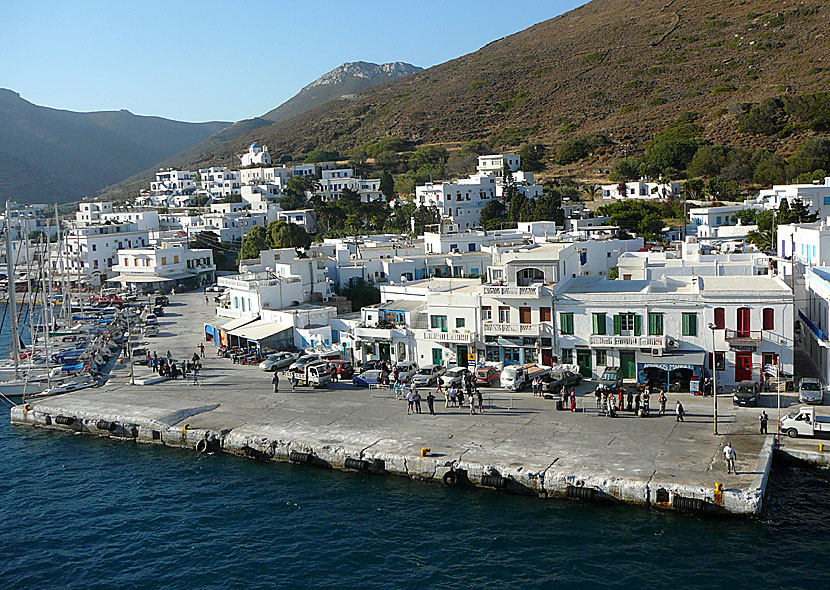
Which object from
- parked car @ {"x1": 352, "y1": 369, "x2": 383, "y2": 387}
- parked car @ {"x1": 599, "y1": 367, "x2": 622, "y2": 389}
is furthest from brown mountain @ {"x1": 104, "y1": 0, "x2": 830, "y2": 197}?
parked car @ {"x1": 352, "y1": 369, "x2": 383, "y2": 387}

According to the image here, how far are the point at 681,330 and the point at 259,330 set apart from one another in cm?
2527

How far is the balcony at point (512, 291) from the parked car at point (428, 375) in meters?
4.46

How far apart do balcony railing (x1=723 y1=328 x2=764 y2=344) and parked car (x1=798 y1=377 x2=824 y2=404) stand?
104 inches

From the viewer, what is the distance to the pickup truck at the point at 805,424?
92.0 ft

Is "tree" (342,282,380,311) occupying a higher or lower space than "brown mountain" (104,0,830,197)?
lower

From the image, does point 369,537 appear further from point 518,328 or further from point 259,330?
point 259,330

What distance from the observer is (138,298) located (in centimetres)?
8081

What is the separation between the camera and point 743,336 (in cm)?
3406

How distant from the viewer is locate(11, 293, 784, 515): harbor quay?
25.6 metres

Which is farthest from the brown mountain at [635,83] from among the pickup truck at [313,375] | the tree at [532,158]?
the pickup truck at [313,375]

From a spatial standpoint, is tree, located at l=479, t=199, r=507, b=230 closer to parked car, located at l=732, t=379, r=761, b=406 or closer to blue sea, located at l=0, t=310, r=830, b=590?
parked car, located at l=732, t=379, r=761, b=406

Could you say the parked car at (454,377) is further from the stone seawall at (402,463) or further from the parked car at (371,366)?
the stone seawall at (402,463)

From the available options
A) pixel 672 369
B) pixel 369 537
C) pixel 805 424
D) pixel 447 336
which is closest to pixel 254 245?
pixel 447 336

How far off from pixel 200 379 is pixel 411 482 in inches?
730
